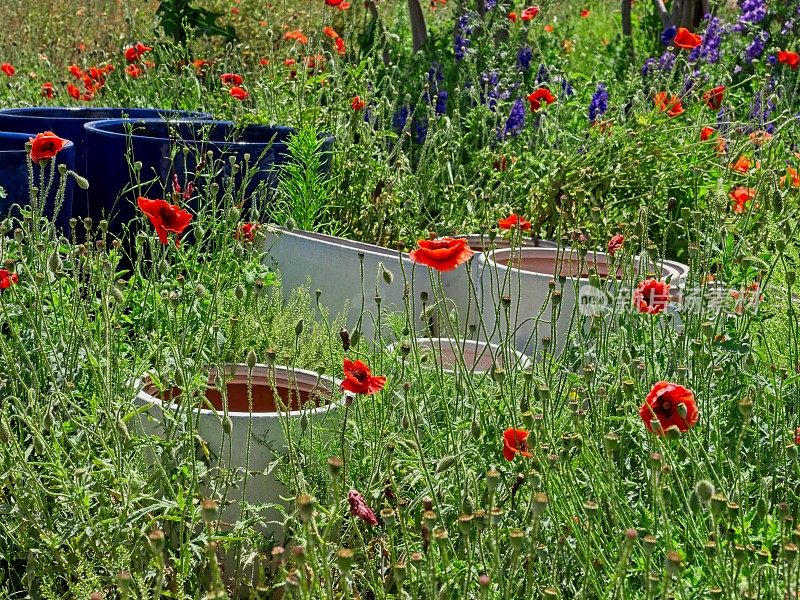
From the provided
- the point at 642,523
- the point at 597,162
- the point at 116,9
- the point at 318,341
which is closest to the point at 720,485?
the point at 642,523

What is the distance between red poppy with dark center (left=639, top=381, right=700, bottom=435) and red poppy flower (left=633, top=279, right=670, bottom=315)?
55 cm

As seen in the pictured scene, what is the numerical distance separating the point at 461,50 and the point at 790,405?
128 inches

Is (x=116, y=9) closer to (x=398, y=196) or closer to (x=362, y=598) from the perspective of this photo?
(x=398, y=196)

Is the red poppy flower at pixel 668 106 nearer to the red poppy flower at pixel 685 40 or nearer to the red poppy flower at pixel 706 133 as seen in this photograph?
the red poppy flower at pixel 706 133

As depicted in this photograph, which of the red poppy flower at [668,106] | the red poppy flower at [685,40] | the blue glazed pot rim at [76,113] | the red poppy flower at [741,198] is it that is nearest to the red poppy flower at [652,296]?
the red poppy flower at [741,198]

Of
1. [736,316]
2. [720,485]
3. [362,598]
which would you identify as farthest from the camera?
[736,316]

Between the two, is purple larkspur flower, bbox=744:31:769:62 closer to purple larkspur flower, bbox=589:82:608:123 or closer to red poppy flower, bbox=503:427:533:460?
purple larkspur flower, bbox=589:82:608:123

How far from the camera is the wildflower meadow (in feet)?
5.51

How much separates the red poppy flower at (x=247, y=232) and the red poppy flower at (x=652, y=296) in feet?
3.42

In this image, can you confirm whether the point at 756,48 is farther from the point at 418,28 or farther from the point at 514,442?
the point at 514,442

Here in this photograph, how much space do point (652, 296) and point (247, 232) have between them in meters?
1.15

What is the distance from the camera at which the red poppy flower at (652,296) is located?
2.05 m

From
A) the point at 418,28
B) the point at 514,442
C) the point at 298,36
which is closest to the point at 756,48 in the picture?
the point at 418,28

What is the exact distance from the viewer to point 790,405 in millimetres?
2354
